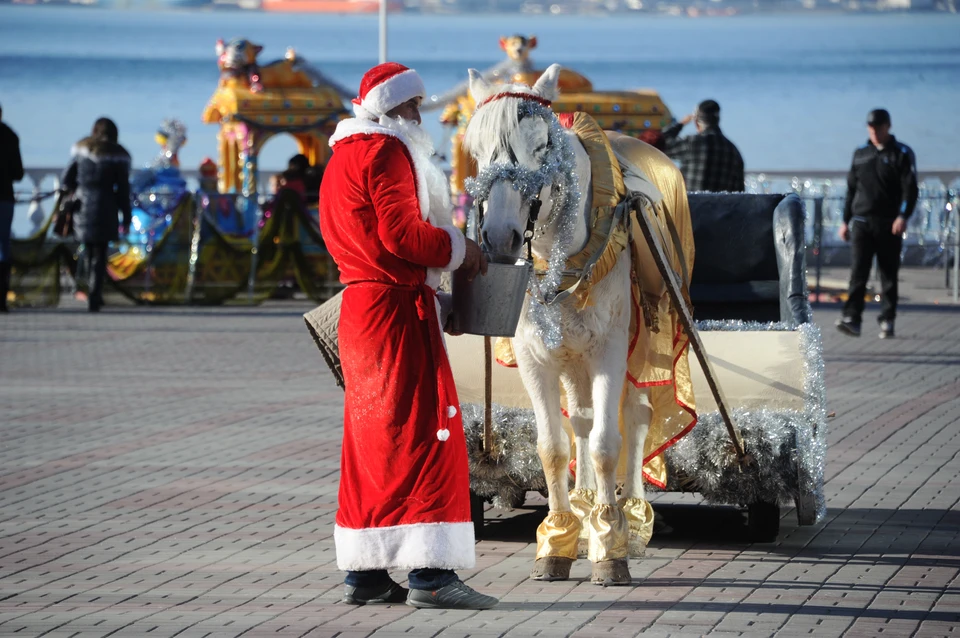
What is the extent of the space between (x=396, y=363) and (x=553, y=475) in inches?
40.3

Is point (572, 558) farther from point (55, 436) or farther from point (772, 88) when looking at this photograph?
point (772, 88)

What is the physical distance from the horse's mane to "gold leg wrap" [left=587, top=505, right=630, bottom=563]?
1529mm

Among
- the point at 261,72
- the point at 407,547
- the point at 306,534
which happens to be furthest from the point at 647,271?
the point at 261,72

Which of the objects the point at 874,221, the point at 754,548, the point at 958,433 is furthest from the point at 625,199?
the point at 874,221

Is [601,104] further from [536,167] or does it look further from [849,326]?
[536,167]

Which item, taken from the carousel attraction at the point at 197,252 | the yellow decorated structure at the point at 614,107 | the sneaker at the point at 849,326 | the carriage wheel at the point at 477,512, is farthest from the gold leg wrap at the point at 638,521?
the yellow decorated structure at the point at 614,107

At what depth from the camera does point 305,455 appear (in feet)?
30.4

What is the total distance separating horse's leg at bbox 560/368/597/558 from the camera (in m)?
6.43

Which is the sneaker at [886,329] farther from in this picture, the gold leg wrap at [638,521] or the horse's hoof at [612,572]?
the horse's hoof at [612,572]

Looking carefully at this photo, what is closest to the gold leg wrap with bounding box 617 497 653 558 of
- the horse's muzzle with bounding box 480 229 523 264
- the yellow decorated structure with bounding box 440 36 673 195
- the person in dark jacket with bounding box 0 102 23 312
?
the horse's muzzle with bounding box 480 229 523 264

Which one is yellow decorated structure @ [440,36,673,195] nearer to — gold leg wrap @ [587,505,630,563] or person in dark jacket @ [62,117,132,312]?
person in dark jacket @ [62,117,132,312]

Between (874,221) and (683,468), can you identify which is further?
(874,221)

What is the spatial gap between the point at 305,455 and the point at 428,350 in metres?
3.63

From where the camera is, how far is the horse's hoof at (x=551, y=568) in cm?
633
